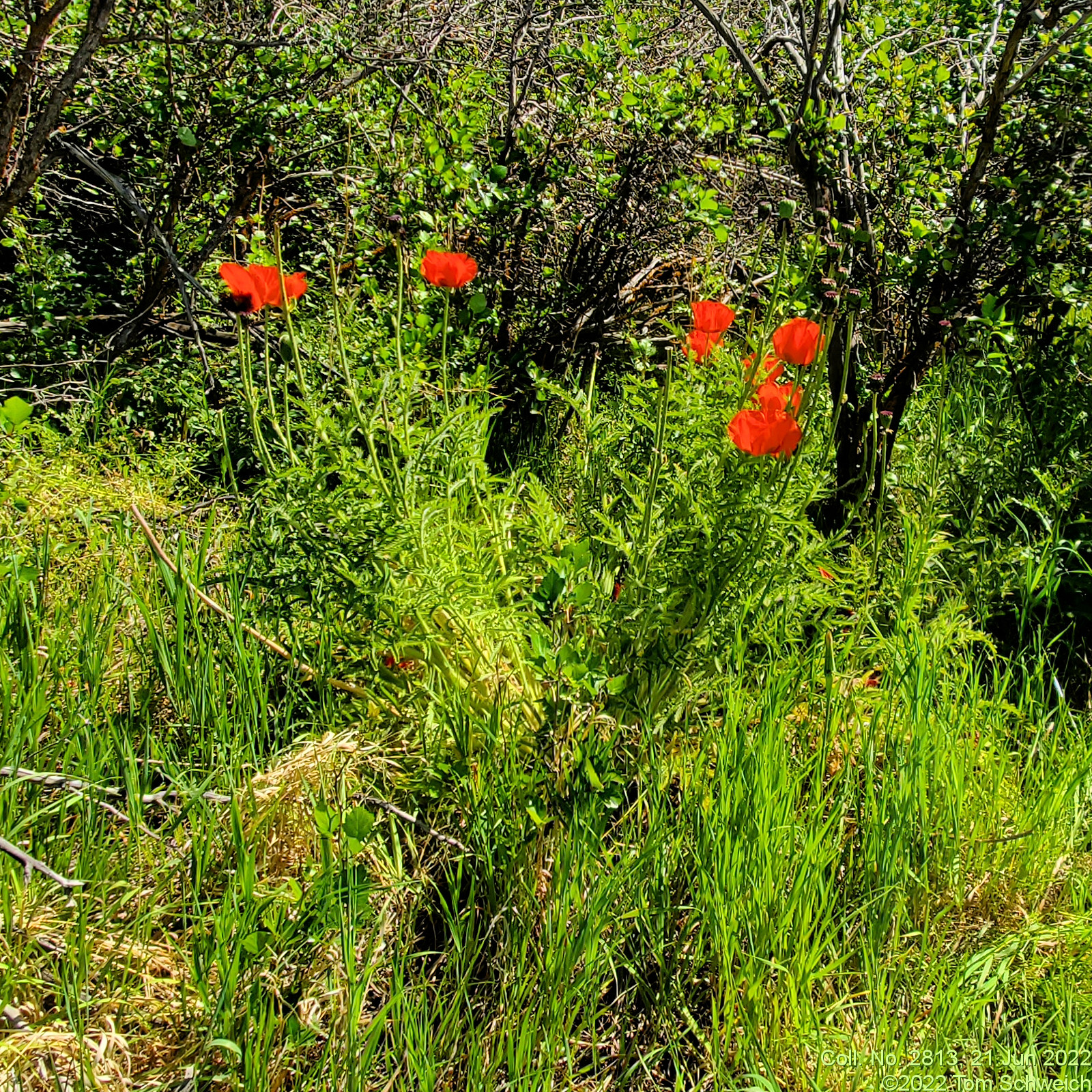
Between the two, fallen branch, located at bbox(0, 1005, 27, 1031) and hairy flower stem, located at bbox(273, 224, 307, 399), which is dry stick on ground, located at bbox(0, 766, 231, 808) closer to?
fallen branch, located at bbox(0, 1005, 27, 1031)

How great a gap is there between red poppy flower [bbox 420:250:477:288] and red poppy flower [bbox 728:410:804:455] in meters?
0.68

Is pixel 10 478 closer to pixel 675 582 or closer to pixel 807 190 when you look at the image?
pixel 675 582

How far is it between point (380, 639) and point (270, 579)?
25 centimetres

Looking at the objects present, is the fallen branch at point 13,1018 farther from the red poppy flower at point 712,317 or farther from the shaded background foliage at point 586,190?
the shaded background foliage at point 586,190

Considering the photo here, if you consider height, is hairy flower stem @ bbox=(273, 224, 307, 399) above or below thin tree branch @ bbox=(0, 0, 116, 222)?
below

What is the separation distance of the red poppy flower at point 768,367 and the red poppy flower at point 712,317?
9 cm

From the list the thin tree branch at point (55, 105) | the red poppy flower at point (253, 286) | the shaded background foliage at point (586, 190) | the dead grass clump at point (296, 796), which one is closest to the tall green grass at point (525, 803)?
the dead grass clump at point (296, 796)

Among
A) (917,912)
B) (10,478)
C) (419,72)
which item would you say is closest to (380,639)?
(917,912)

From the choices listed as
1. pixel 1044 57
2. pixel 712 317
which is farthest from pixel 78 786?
pixel 1044 57

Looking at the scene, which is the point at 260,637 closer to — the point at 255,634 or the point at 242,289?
the point at 255,634

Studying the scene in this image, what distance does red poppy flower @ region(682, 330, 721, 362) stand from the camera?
1.73m

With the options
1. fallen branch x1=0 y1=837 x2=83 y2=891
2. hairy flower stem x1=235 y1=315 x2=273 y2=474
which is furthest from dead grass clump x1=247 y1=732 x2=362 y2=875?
hairy flower stem x1=235 y1=315 x2=273 y2=474

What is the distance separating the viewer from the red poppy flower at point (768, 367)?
179 centimetres

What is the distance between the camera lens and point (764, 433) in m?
1.48
